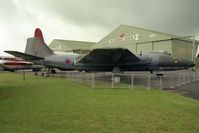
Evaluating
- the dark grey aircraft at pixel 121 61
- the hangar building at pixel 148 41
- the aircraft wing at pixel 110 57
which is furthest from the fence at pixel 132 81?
the hangar building at pixel 148 41

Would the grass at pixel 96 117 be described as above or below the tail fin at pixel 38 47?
below

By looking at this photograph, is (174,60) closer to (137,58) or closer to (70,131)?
(137,58)

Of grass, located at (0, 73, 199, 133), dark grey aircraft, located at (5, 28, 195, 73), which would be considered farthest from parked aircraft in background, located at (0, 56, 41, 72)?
grass, located at (0, 73, 199, 133)

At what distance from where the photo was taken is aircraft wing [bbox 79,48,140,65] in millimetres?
19578

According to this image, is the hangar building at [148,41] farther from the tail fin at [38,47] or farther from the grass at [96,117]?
the grass at [96,117]

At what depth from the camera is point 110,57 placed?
21.2 meters

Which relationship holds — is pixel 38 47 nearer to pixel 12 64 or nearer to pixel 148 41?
pixel 12 64

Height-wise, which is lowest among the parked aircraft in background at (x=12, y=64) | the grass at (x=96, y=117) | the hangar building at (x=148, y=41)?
the grass at (x=96, y=117)

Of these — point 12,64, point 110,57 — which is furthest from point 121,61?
point 12,64

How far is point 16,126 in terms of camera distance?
19.1 ft

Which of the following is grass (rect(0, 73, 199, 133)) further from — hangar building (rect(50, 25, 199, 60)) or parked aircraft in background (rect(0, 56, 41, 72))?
parked aircraft in background (rect(0, 56, 41, 72))

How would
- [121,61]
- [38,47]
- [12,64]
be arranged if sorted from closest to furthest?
[121,61], [38,47], [12,64]

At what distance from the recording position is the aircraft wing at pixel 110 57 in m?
19.6

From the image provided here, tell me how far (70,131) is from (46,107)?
317 cm
